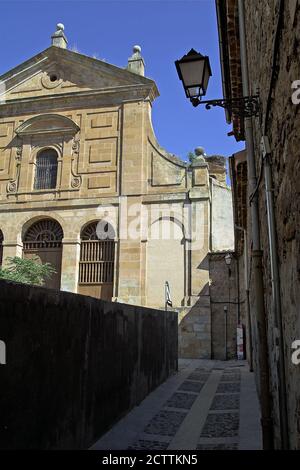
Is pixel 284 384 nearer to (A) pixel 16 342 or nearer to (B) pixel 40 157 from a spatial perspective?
(A) pixel 16 342

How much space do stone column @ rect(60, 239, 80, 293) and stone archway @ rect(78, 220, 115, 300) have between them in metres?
0.24

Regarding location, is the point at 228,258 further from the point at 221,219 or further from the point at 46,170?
the point at 46,170

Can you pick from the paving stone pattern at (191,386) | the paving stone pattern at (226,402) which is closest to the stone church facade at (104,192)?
the paving stone pattern at (191,386)

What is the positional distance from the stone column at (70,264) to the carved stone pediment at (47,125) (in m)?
5.26

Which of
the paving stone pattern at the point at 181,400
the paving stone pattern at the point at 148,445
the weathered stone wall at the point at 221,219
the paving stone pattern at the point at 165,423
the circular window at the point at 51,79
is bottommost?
the paving stone pattern at the point at 148,445

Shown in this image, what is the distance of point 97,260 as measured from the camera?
1773cm

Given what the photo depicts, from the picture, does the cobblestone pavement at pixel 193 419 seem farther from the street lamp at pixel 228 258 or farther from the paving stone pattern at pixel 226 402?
the street lamp at pixel 228 258

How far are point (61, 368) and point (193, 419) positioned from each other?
311 centimetres

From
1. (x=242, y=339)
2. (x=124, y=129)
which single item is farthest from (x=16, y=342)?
(x=124, y=129)

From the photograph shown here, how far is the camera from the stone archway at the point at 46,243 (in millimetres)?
18047

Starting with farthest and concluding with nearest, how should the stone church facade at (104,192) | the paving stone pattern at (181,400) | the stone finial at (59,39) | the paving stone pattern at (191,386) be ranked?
the stone finial at (59,39)
the stone church facade at (104,192)
the paving stone pattern at (191,386)
the paving stone pattern at (181,400)

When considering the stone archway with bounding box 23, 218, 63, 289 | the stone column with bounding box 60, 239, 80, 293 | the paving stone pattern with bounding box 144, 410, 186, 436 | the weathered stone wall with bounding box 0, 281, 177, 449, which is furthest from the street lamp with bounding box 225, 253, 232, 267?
the paving stone pattern with bounding box 144, 410, 186, 436

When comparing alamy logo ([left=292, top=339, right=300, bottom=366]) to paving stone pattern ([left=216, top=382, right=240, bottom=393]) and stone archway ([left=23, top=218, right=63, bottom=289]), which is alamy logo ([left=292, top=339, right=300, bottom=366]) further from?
stone archway ([left=23, top=218, right=63, bottom=289])

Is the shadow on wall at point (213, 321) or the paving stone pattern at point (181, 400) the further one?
the shadow on wall at point (213, 321)
